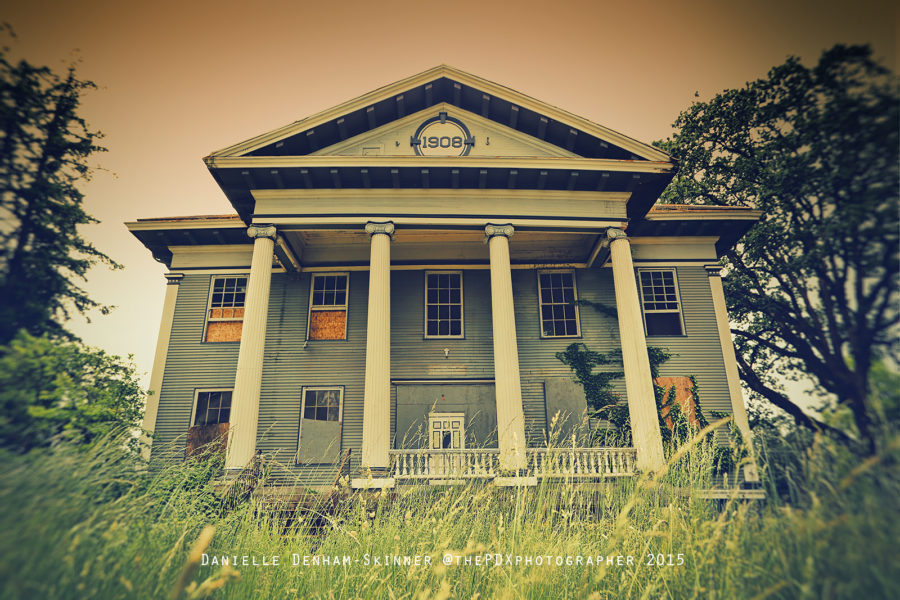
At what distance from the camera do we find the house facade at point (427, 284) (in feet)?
39.9

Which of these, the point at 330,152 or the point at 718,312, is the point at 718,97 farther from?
the point at 330,152

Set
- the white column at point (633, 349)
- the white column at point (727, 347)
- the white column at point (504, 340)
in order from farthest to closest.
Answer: the white column at point (727, 347)
the white column at point (633, 349)
the white column at point (504, 340)

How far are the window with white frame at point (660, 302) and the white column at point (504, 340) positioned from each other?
566 cm

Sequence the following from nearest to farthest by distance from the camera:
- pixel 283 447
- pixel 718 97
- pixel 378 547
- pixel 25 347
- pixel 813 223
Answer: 1. pixel 25 347
2. pixel 813 223
3. pixel 378 547
4. pixel 283 447
5. pixel 718 97

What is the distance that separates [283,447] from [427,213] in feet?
27.9

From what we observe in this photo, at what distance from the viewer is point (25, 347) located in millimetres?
2154

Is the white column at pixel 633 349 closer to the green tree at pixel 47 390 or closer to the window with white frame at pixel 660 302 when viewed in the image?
the window with white frame at pixel 660 302

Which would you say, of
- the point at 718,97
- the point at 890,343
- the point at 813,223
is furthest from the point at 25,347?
the point at 718,97

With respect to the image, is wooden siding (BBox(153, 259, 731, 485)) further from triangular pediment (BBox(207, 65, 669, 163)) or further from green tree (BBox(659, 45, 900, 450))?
green tree (BBox(659, 45, 900, 450))

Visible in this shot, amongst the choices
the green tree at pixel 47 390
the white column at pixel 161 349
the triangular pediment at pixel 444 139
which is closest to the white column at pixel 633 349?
the triangular pediment at pixel 444 139

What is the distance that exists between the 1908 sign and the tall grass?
11.0 meters

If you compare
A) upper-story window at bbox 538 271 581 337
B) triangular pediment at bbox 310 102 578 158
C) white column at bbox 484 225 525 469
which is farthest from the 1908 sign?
upper-story window at bbox 538 271 581 337

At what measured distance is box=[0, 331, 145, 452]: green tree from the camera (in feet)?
6.80

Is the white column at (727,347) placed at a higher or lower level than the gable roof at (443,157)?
lower
